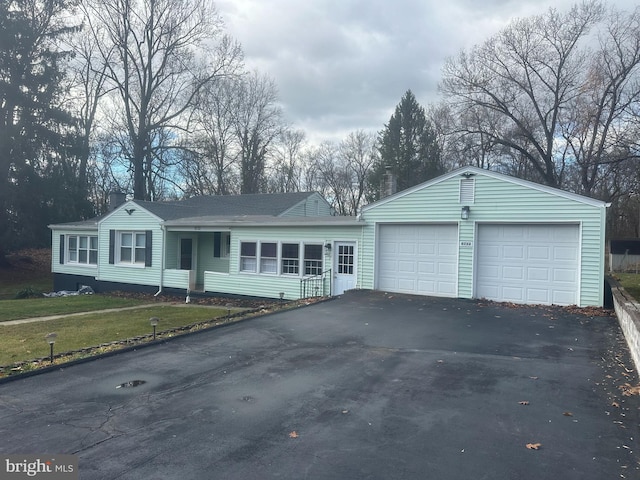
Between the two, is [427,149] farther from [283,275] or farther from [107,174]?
[107,174]

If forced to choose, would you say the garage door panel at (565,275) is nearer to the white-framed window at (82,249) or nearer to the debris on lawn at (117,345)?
the debris on lawn at (117,345)

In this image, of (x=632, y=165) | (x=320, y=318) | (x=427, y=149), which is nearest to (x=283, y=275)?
(x=320, y=318)

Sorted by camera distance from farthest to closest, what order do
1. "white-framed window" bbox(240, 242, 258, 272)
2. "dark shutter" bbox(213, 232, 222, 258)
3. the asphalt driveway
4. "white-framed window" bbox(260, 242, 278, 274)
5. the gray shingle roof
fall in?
1. the gray shingle roof
2. "dark shutter" bbox(213, 232, 222, 258)
3. "white-framed window" bbox(240, 242, 258, 272)
4. "white-framed window" bbox(260, 242, 278, 274)
5. the asphalt driveway

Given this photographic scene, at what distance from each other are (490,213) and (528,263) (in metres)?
1.70

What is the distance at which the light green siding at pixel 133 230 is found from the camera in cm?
1998

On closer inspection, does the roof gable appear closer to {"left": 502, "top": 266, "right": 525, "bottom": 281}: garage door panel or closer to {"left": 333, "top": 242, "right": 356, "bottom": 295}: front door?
{"left": 333, "top": 242, "right": 356, "bottom": 295}: front door

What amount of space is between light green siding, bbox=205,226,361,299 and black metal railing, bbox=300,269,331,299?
25cm

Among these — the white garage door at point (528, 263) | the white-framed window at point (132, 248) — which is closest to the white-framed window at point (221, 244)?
the white-framed window at point (132, 248)

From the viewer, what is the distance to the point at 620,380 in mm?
5828

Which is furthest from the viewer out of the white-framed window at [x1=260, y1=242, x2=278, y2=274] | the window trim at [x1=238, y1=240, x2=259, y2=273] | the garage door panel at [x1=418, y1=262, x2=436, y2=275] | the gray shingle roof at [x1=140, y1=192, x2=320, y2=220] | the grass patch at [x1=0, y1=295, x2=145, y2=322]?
the gray shingle roof at [x1=140, y1=192, x2=320, y2=220]

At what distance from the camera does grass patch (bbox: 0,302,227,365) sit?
9289 mm

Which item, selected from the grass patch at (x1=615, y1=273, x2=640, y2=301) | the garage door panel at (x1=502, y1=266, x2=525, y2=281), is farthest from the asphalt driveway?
the grass patch at (x1=615, y1=273, x2=640, y2=301)

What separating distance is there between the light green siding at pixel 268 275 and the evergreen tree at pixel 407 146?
70.0 ft

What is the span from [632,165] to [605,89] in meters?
6.75
